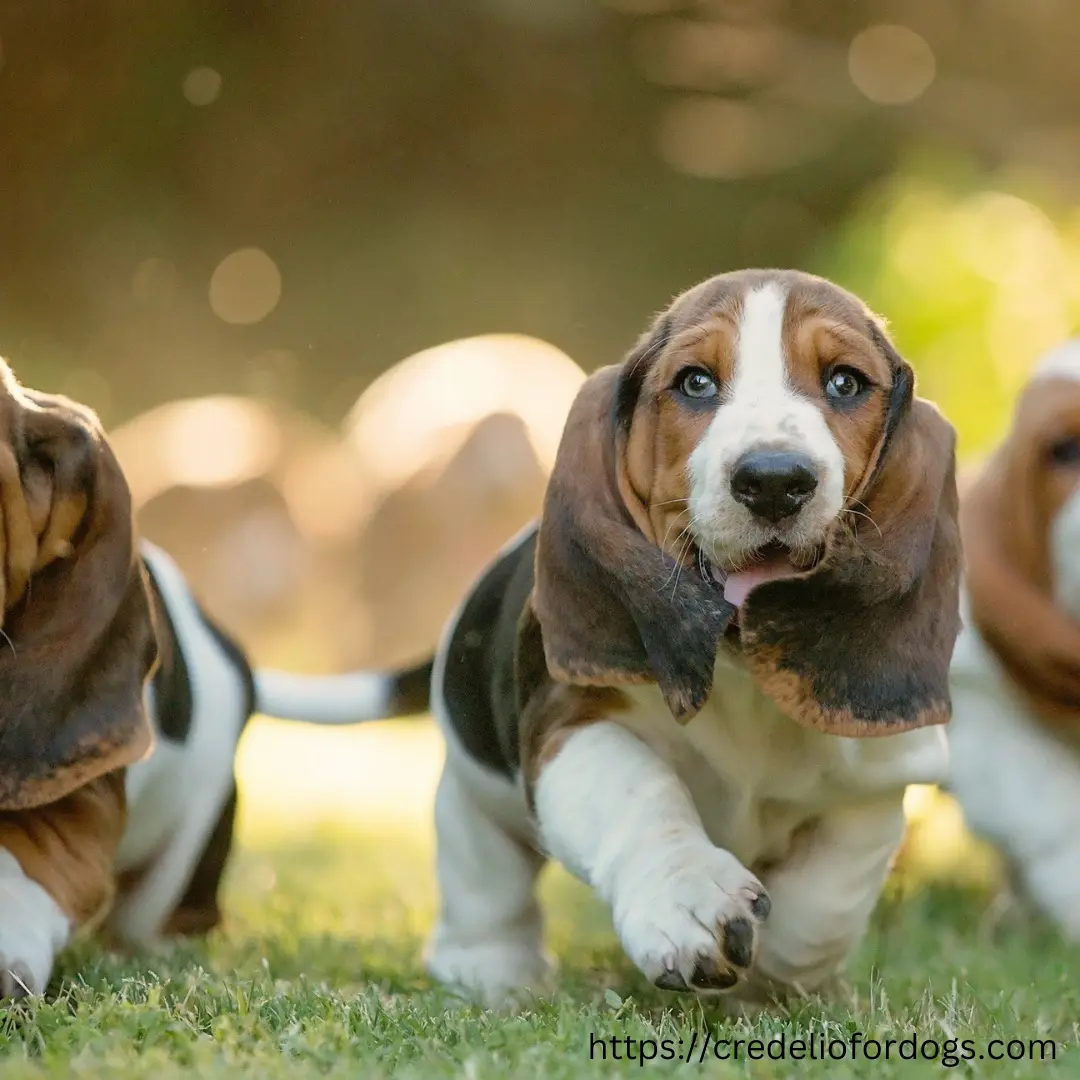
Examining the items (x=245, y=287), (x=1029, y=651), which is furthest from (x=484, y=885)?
(x=245, y=287)

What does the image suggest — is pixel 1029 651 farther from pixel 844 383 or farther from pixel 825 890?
pixel 844 383

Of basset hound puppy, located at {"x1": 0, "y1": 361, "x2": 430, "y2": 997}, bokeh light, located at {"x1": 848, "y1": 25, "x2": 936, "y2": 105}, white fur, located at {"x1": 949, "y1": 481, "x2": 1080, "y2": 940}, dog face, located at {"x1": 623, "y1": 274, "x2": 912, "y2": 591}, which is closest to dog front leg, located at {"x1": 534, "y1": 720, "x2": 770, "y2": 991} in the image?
dog face, located at {"x1": 623, "y1": 274, "x2": 912, "y2": 591}

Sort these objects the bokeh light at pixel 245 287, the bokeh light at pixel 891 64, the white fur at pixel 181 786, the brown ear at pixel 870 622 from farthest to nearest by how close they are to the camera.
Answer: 1. the bokeh light at pixel 891 64
2. the bokeh light at pixel 245 287
3. the white fur at pixel 181 786
4. the brown ear at pixel 870 622

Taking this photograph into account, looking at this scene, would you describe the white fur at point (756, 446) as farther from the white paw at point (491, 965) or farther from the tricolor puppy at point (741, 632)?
the white paw at point (491, 965)

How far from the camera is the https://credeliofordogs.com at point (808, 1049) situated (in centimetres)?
→ 302

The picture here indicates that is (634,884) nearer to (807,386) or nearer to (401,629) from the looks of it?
(807,386)

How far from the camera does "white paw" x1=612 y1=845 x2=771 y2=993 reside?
302 centimetres

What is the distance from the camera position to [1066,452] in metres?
4.74

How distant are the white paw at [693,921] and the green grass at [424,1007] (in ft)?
0.46

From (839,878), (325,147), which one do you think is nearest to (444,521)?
(325,147)

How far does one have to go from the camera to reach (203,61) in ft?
35.1

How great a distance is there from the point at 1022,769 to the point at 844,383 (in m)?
1.86

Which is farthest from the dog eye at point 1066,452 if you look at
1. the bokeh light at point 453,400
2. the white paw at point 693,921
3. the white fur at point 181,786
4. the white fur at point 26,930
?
the bokeh light at point 453,400

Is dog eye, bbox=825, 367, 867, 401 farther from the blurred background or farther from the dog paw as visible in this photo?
the blurred background
